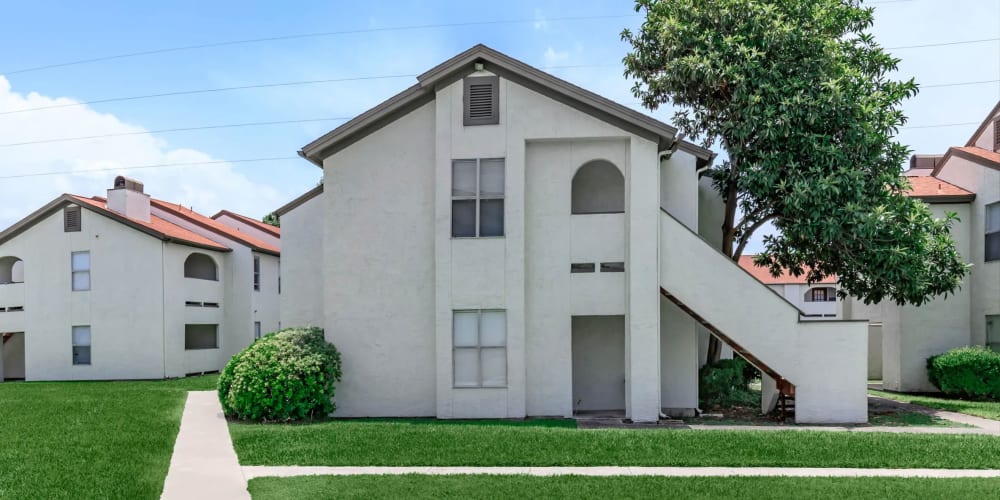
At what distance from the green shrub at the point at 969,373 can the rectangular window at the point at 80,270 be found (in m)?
28.2

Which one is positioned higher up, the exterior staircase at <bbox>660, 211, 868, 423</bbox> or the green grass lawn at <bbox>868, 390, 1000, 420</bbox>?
the exterior staircase at <bbox>660, 211, 868, 423</bbox>

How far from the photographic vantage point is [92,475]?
9.28 meters

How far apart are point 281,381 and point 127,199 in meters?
16.8

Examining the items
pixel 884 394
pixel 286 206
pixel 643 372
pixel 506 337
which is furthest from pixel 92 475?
pixel 884 394

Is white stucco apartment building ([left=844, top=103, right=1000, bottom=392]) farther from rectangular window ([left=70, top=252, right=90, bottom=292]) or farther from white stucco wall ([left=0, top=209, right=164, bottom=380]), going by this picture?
rectangular window ([left=70, top=252, right=90, bottom=292])

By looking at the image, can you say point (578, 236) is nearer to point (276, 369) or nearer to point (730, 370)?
point (730, 370)

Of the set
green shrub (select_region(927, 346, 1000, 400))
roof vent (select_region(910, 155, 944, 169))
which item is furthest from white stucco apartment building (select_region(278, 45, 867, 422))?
roof vent (select_region(910, 155, 944, 169))

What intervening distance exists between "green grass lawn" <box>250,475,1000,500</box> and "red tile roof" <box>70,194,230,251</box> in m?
19.5

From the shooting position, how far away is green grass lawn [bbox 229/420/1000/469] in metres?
10.0

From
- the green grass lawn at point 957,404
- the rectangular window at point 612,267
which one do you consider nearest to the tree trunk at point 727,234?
the rectangular window at point 612,267

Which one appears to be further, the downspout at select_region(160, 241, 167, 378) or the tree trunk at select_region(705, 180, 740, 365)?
the downspout at select_region(160, 241, 167, 378)

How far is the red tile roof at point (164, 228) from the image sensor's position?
2553 cm

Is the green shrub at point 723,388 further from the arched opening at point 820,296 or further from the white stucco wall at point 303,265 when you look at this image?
the arched opening at point 820,296

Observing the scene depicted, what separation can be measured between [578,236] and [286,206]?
24.2ft
